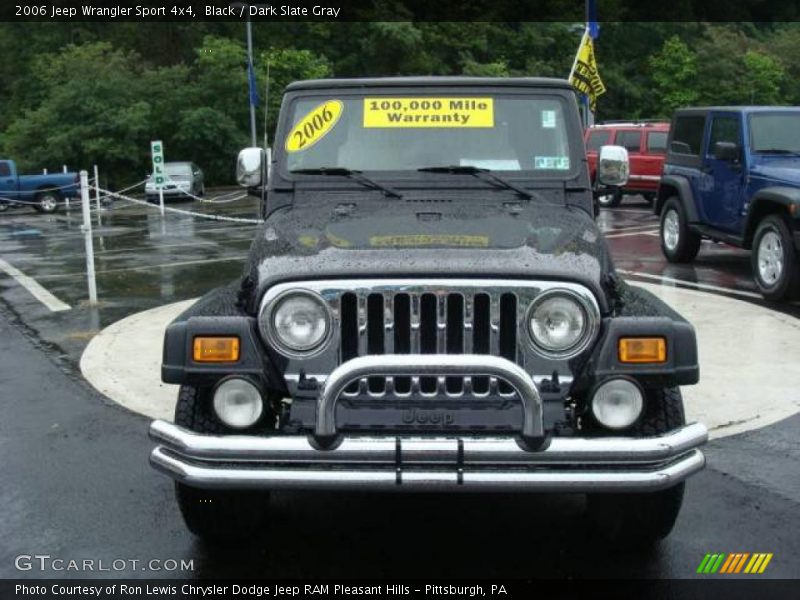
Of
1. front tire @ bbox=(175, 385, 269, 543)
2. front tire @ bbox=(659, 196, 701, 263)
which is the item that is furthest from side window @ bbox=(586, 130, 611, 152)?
front tire @ bbox=(175, 385, 269, 543)

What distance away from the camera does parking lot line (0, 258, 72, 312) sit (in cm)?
1031

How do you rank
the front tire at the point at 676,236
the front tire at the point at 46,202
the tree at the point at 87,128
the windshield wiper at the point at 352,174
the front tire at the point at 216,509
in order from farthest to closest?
the tree at the point at 87,128 → the front tire at the point at 46,202 → the front tire at the point at 676,236 → the windshield wiper at the point at 352,174 → the front tire at the point at 216,509

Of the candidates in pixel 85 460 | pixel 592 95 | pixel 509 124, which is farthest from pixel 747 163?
pixel 592 95

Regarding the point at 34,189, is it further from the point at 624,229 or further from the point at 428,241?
the point at 428,241

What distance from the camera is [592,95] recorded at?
2073 cm

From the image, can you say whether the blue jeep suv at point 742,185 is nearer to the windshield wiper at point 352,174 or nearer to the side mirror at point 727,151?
the side mirror at point 727,151

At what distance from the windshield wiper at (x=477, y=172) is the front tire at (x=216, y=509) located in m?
1.81

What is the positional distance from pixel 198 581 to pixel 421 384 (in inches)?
48.4

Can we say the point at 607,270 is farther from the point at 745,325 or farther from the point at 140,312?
the point at 140,312

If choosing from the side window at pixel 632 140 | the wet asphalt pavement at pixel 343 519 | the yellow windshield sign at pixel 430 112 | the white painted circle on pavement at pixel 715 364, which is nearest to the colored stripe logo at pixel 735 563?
the wet asphalt pavement at pixel 343 519

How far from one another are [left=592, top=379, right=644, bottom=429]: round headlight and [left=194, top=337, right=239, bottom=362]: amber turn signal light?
1.33 metres

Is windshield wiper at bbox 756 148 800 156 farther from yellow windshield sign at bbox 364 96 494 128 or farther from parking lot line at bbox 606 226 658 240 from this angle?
yellow windshield sign at bbox 364 96 494 128

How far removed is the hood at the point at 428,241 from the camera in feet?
11.7

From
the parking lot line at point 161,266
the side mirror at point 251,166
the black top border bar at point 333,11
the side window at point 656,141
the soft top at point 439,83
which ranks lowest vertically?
the parking lot line at point 161,266
